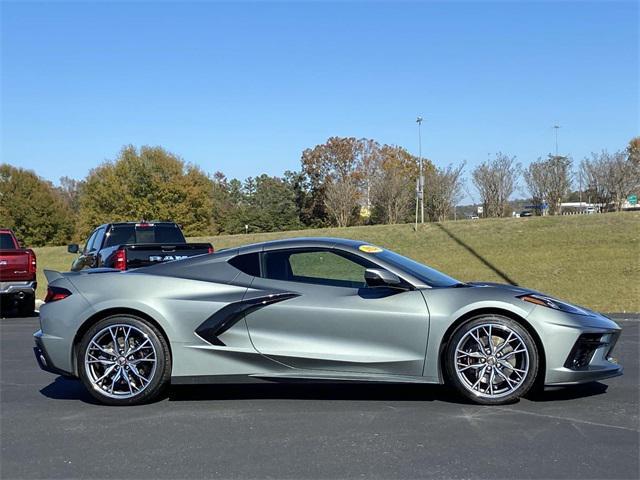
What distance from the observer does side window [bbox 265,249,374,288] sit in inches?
210

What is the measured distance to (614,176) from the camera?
3584 centimetres

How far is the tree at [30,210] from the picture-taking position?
63406 millimetres

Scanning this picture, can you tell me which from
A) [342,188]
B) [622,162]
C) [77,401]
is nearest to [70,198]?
[342,188]

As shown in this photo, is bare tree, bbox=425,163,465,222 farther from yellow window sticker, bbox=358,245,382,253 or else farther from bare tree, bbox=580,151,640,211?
yellow window sticker, bbox=358,245,382,253

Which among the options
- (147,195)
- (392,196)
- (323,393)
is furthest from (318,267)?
(147,195)

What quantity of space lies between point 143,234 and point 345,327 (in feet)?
28.4

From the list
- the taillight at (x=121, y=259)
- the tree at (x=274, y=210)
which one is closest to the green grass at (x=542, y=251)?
the taillight at (x=121, y=259)

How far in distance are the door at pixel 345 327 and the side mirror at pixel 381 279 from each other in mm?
72

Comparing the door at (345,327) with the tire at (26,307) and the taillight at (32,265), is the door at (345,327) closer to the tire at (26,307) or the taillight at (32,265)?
the taillight at (32,265)

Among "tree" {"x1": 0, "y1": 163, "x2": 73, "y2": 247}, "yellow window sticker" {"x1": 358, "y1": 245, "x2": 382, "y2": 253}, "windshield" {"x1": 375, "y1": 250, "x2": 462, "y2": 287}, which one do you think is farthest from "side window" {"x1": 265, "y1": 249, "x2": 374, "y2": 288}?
"tree" {"x1": 0, "y1": 163, "x2": 73, "y2": 247}

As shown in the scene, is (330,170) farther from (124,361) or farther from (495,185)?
(124,361)

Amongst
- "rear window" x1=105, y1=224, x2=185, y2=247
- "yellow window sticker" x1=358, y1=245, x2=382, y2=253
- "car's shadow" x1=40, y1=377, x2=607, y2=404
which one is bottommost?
"car's shadow" x1=40, y1=377, x2=607, y2=404

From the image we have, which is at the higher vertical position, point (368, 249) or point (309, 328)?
point (368, 249)

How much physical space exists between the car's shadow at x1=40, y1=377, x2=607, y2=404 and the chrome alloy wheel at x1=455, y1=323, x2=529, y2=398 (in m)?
0.24
